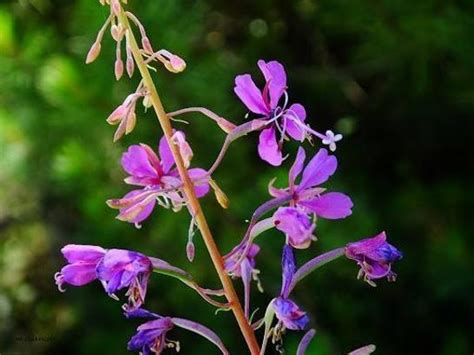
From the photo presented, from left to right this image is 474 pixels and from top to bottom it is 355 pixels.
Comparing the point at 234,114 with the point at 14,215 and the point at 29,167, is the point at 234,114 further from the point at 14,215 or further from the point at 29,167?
the point at 14,215

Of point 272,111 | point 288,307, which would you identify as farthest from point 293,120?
point 288,307

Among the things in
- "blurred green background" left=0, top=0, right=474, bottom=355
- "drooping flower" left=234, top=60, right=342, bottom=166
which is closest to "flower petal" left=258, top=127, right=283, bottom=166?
"drooping flower" left=234, top=60, right=342, bottom=166

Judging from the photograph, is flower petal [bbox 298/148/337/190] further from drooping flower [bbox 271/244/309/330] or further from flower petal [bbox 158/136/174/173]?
flower petal [bbox 158/136/174/173]

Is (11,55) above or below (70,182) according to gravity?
above

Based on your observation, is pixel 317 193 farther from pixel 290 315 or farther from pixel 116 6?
pixel 116 6

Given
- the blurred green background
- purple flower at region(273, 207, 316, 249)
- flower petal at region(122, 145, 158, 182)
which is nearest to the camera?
purple flower at region(273, 207, 316, 249)

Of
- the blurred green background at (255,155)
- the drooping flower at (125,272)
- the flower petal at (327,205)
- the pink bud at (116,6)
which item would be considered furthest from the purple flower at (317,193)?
the blurred green background at (255,155)

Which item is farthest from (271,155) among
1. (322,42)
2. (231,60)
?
(322,42)
